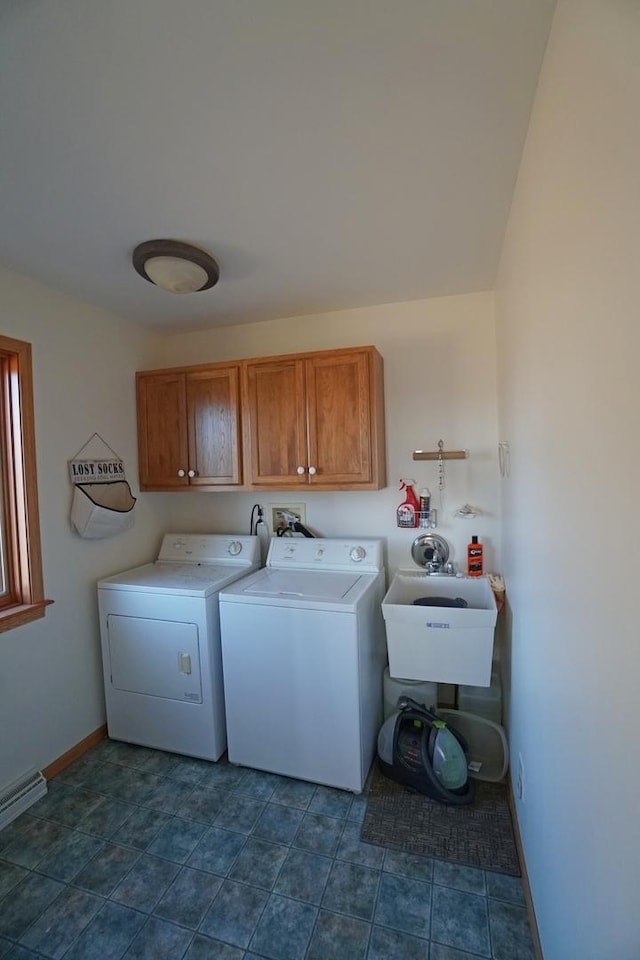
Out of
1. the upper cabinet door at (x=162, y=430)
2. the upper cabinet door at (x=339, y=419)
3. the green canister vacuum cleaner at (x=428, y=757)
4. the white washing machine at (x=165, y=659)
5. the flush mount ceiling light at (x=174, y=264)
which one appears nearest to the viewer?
the flush mount ceiling light at (x=174, y=264)

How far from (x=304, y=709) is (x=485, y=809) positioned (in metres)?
0.87

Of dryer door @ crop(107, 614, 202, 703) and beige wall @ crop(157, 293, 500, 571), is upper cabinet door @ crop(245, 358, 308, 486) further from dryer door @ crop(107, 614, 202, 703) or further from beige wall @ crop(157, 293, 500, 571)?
dryer door @ crop(107, 614, 202, 703)

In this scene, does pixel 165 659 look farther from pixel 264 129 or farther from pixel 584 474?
pixel 264 129

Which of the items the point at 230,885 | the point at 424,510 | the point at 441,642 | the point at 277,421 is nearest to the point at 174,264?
the point at 277,421

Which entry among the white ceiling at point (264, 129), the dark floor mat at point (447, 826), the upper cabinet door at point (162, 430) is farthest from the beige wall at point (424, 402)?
the dark floor mat at point (447, 826)

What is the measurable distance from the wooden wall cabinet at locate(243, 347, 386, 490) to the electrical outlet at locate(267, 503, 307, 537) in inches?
13.0

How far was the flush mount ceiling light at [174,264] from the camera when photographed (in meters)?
1.74

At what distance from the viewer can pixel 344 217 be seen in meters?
1.63

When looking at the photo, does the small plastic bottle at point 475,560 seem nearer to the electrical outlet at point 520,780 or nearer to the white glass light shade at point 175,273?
the electrical outlet at point 520,780

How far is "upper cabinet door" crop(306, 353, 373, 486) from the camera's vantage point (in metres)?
2.22

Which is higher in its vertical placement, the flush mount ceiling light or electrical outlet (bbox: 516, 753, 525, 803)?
the flush mount ceiling light

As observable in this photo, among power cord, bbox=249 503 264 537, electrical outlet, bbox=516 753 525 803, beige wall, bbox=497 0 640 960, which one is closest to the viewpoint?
beige wall, bbox=497 0 640 960

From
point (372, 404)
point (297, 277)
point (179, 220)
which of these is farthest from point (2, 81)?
point (372, 404)

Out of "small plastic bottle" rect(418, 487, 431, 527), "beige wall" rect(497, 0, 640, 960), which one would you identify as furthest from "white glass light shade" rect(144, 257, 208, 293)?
"small plastic bottle" rect(418, 487, 431, 527)
